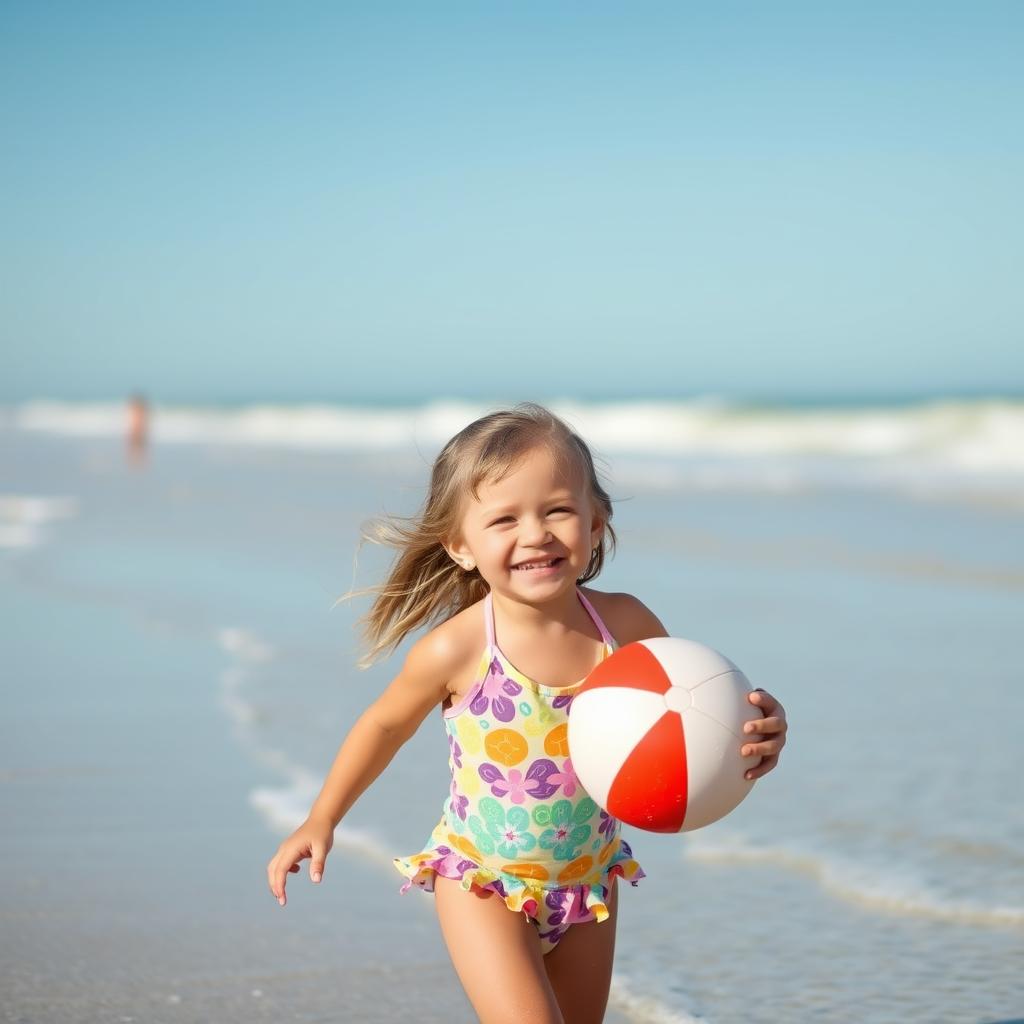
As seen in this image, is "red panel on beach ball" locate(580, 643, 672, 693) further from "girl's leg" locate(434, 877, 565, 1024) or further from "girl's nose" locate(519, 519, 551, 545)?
"girl's leg" locate(434, 877, 565, 1024)

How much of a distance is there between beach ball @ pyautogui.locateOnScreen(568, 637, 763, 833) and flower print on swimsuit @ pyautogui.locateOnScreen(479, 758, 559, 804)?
0.16 meters

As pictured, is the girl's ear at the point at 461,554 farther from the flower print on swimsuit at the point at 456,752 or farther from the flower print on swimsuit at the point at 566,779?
the flower print on swimsuit at the point at 566,779

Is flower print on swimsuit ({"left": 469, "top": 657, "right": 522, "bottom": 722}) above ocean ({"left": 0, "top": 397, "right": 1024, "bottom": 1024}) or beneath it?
above

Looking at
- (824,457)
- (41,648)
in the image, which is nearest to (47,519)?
(41,648)

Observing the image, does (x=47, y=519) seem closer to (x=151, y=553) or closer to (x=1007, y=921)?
(x=151, y=553)

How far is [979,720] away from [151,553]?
7203 millimetres

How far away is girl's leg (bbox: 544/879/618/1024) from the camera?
10.1 ft

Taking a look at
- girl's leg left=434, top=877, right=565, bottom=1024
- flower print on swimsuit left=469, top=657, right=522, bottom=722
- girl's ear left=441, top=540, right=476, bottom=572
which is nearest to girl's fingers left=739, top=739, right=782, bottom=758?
flower print on swimsuit left=469, top=657, right=522, bottom=722

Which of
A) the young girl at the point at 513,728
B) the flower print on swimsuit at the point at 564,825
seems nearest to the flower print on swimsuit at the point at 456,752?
the young girl at the point at 513,728

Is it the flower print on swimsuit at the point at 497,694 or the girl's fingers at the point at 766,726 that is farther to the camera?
the flower print on swimsuit at the point at 497,694

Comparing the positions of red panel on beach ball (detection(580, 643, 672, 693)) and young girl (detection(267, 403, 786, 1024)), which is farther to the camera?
young girl (detection(267, 403, 786, 1024))

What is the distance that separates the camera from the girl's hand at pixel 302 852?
2994 millimetres

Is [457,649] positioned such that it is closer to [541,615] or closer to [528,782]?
[541,615]

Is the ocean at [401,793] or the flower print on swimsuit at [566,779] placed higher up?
the flower print on swimsuit at [566,779]
